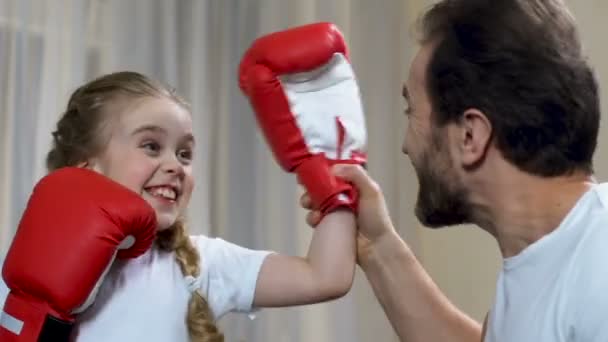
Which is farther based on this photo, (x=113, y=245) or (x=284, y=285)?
(x=284, y=285)

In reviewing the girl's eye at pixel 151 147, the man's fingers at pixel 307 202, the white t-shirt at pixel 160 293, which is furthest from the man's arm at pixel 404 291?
the girl's eye at pixel 151 147

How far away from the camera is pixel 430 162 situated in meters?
1.28

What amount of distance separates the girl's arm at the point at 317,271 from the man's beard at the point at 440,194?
0.37 ft

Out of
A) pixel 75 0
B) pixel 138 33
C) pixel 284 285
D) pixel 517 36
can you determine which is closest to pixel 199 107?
pixel 138 33

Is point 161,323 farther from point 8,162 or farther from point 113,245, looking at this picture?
point 8,162

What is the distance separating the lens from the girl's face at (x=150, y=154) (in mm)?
1252

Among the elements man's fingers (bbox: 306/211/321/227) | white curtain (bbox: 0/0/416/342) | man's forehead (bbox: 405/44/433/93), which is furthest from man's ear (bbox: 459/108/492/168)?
white curtain (bbox: 0/0/416/342)

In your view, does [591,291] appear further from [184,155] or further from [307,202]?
[184,155]

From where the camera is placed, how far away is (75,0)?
69.7 inches

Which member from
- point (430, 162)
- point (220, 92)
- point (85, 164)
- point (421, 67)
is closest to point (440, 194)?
point (430, 162)

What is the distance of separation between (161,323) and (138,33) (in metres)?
0.83

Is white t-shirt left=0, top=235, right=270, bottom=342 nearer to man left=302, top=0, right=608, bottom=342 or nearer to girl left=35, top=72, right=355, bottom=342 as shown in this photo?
girl left=35, top=72, right=355, bottom=342

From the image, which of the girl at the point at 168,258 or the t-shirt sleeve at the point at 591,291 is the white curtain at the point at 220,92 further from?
the t-shirt sleeve at the point at 591,291

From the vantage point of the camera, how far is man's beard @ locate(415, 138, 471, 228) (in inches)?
49.7
